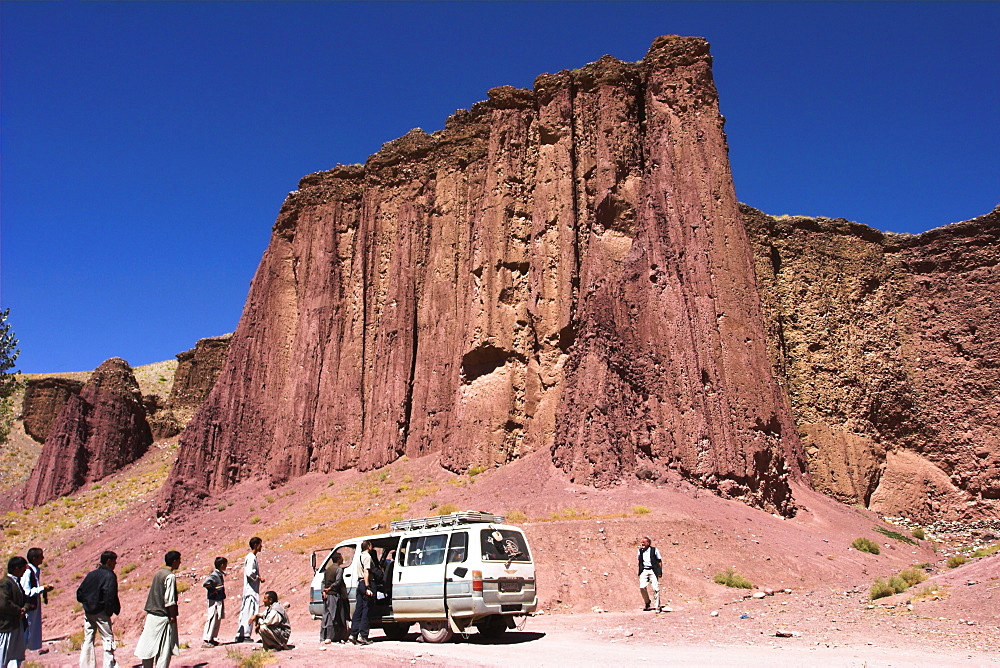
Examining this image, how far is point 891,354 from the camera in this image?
41.3 metres

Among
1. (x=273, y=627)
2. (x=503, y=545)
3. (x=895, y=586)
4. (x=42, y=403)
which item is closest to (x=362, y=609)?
(x=273, y=627)

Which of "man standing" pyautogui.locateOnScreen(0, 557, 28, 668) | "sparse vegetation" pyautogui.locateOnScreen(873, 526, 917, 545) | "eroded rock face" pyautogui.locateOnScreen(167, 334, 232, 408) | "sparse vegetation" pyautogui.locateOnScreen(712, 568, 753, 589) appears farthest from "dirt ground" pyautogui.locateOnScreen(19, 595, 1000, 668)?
"eroded rock face" pyautogui.locateOnScreen(167, 334, 232, 408)

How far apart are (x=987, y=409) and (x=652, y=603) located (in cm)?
2851

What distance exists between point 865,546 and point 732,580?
24.7 feet

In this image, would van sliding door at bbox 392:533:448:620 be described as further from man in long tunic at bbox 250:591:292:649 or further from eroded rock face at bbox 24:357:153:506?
eroded rock face at bbox 24:357:153:506

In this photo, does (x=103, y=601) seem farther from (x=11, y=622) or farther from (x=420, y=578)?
(x=420, y=578)

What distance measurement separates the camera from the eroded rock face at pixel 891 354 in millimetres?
37938

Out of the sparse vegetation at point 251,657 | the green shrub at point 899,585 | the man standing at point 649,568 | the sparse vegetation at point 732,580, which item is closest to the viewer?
the sparse vegetation at point 251,657

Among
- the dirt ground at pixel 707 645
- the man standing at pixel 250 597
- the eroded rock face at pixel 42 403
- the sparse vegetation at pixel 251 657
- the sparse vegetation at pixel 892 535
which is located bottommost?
the sparse vegetation at pixel 251 657

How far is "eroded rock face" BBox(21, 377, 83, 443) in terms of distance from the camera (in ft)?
221

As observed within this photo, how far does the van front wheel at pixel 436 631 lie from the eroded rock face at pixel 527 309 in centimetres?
1362

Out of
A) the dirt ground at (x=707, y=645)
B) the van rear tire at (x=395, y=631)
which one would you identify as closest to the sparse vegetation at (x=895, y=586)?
the dirt ground at (x=707, y=645)

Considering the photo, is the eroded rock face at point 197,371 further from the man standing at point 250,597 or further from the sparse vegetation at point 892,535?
the man standing at point 250,597

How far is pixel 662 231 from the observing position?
30797mm
